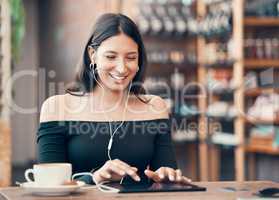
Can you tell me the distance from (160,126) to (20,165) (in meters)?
6.95

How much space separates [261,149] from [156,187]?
416 centimetres

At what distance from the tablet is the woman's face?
0.44 metres

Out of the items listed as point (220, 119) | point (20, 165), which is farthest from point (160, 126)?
point (20, 165)

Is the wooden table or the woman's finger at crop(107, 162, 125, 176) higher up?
the woman's finger at crop(107, 162, 125, 176)

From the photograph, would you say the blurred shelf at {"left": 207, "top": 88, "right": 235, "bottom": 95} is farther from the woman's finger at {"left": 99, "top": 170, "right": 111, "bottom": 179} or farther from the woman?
the woman's finger at {"left": 99, "top": 170, "right": 111, "bottom": 179}

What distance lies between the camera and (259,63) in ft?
20.1

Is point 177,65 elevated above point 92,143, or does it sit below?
above

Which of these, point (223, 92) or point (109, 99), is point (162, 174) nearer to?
point (109, 99)

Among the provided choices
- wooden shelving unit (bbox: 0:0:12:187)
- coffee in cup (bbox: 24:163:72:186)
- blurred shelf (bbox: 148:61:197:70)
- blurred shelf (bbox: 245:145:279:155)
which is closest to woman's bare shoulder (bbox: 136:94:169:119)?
coffee in cup (bbox: 24:163:72:186)

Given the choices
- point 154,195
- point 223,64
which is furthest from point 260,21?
point 154,195

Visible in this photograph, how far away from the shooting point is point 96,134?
2.32 meters

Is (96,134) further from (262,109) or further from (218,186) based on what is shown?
(262,109)

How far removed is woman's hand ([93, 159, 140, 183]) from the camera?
1.95 meters

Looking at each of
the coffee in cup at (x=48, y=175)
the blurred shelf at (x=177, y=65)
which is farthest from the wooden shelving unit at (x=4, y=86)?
the coffee in cup at (x=48, y=175)
